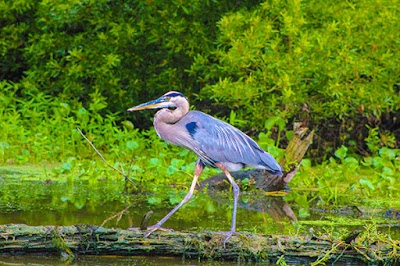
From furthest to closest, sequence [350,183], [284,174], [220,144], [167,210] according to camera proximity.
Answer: [350,183] → [284,174] → [167,210] → [220,144]

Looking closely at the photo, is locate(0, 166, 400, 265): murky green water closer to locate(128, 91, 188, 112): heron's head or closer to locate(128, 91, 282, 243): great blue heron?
locate(128, 91, 282, 243): great blue heron

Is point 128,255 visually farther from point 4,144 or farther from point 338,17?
point 338,17

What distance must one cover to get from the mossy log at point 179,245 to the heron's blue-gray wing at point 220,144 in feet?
2.99

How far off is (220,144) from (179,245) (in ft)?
3.47

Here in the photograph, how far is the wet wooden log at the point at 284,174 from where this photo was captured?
8.34 meters

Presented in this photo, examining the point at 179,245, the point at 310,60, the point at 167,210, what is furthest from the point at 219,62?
the point at 179,245

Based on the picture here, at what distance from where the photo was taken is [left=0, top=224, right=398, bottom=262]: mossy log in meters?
5.45

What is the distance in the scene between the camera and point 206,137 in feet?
20.9

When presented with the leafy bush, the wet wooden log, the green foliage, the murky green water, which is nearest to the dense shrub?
the leafy bush

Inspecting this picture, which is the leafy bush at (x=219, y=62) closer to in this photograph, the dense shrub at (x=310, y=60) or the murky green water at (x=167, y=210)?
the dense shrub at (x=310, y=60)

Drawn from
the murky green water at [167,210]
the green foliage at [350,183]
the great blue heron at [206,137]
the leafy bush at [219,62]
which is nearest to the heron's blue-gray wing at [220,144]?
the great blue heron at [206,137]

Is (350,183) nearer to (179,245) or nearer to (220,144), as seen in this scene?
(220,144)

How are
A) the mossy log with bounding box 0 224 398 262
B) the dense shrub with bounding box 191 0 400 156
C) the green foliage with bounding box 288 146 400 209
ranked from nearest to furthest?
the mossy log with bounding box 0 224 398 262 < the green foliage with bounding box 288 146 400 209 < the dense shrub with bounding box 191 0 400 156

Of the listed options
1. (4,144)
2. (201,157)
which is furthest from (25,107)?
(201,157)
